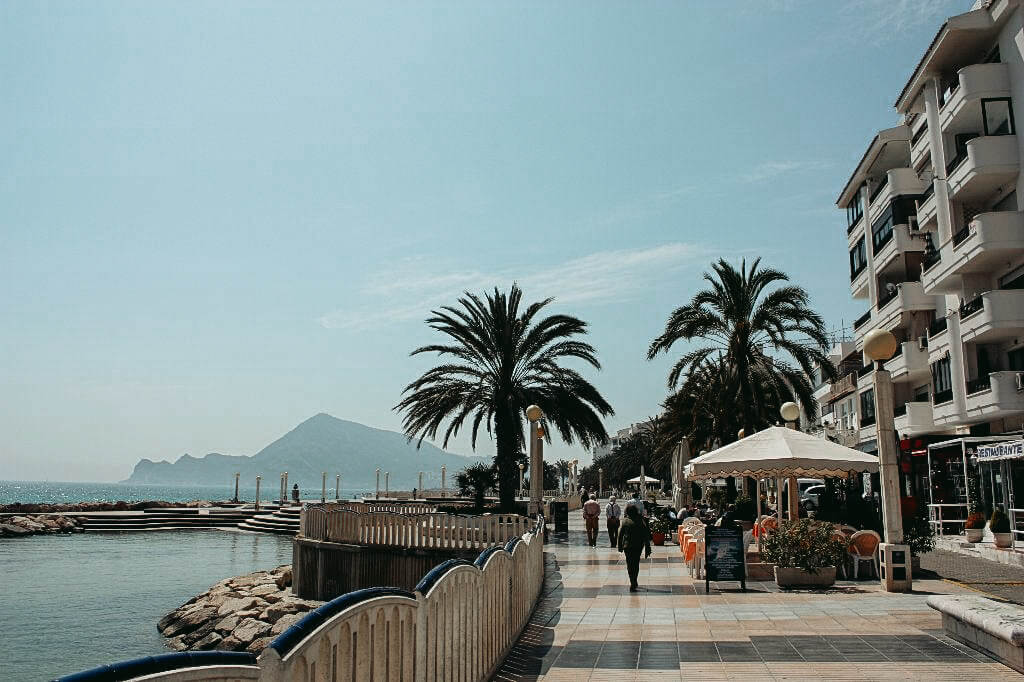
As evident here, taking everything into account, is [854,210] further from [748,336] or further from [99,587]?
[99,587]

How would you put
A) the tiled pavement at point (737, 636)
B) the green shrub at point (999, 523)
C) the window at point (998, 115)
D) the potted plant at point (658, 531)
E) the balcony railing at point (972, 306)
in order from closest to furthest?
1. the tiled pavement at point (737, 636)
2. the green shrub at point (999, 523)
3. the potted plant at point (658, 531)
4. the window at point (998, 115)
5. the balcony railing at point (972, 306)

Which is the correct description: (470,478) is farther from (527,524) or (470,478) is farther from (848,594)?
(848,594)

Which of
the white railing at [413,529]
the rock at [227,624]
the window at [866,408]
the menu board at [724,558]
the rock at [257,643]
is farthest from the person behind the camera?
the window at [866,408]

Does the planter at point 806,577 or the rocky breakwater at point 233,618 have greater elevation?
the planter at point 806,577

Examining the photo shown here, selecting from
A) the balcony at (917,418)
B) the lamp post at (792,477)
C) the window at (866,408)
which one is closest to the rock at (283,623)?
the lamp post at (792,477)

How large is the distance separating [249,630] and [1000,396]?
22774 mm

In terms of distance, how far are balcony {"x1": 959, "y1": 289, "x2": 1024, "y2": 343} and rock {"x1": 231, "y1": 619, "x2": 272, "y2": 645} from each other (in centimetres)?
2279

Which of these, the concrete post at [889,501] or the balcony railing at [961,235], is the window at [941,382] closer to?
the balcony railing at [961,235]

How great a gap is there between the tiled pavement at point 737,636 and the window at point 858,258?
96.3ft

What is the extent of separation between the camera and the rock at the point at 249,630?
1981 centimetres

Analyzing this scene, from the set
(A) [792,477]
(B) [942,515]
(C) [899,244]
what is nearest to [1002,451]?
(B) [942,515]

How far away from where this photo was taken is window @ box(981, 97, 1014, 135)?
88.6ft

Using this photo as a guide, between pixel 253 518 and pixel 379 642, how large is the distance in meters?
53.2

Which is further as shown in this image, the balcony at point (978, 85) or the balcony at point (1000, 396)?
the balcony at point (978, 85)
